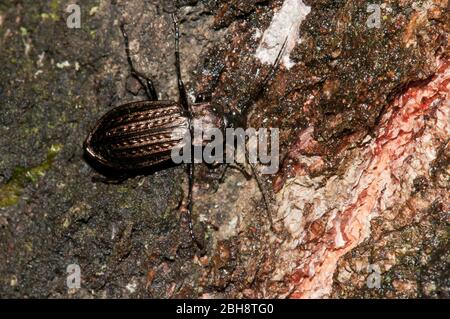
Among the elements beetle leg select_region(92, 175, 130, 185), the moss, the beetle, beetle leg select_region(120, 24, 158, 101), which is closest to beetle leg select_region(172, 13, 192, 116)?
the beetle

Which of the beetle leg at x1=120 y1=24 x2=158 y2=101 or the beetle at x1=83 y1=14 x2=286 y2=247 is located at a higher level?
the beetle leg at x1=120 y1=24 x2=158 y2=101

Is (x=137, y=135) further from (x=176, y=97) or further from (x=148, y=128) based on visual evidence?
(x=176, y=97)

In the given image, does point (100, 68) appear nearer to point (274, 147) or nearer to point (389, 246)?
point (274, 147)

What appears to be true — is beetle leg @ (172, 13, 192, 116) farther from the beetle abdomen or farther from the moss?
the moss

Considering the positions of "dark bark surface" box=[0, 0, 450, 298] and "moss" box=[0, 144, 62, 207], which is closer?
"dark bark surface" box=[0, 0, 450, 298]

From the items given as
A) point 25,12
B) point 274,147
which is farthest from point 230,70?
point 25,12

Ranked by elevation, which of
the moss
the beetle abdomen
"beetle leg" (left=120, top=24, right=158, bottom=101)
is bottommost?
the moss

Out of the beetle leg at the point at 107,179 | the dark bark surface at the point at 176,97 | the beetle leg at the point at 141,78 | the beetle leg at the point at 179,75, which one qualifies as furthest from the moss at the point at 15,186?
the beetle leg at the point at 179,75
